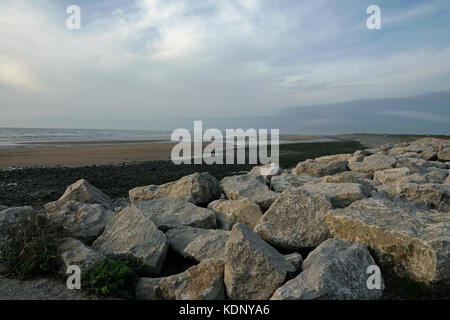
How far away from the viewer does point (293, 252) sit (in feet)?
19.0

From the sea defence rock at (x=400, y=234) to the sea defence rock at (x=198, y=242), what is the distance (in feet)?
6.56

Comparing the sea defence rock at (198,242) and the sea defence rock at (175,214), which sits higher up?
the sea defence rock at (175,214)

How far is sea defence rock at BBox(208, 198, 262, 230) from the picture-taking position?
6.98 metres

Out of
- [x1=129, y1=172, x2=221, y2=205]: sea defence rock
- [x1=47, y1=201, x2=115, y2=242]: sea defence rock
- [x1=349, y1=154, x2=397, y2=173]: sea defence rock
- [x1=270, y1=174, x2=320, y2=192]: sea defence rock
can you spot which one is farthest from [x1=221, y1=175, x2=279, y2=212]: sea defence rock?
[x1=349, y1=154, x2=397, y2=173]: sea defence rock

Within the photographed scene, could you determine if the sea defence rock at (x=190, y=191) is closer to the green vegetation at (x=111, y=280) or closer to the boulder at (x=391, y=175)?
the green vegetation at (x=111, y=280)

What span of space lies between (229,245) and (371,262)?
213 cm

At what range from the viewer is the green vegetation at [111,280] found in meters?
4.77

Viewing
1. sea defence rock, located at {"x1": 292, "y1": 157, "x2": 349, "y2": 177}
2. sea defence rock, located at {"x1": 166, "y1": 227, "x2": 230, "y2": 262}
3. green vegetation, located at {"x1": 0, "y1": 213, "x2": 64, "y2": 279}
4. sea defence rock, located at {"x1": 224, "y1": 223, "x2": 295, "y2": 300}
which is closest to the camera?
sea defence rock, located at {"x1": 224, "y1": 223, "x2": 295, "y2": 300}

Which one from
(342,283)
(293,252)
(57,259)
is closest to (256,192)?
(293,252)

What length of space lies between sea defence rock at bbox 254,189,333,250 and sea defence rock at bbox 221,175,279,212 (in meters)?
1.40

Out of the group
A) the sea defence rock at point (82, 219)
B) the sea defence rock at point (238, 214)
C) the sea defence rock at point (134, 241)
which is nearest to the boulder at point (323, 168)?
the sea defence rock at point (238, 214)

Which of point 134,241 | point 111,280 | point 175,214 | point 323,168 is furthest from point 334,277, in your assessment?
point 323,168

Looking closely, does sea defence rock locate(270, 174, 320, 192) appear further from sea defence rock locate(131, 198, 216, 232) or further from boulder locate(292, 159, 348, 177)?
sea defence rock locate(131, 198, 216, 232)
